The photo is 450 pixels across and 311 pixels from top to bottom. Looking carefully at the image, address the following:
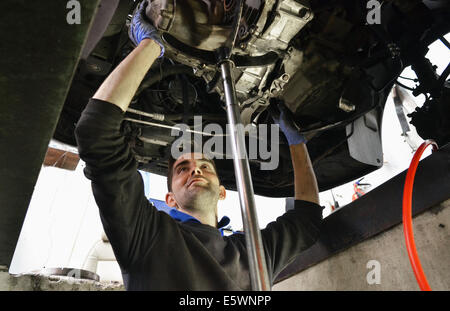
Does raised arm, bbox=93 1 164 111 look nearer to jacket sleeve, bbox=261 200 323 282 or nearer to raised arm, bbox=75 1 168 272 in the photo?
raised arm, bbox=75 1 168 272

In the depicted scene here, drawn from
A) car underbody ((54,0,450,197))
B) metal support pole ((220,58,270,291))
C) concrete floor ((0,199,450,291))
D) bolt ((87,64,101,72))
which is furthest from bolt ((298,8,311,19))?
bolt ((87,64,101,72))

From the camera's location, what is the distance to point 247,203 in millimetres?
616

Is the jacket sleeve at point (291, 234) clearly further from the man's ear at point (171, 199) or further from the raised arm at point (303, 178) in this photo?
the man's ear at point (171, 199)

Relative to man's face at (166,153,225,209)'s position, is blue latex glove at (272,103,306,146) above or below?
above

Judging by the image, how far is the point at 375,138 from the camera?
129 cm

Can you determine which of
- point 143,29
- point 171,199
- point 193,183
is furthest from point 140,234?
point 143,29

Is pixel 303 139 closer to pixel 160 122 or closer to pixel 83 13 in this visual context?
pixel 160 122

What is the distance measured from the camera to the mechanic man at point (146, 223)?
2.47ft

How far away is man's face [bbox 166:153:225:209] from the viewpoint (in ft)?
3.82

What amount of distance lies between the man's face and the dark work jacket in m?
0.13

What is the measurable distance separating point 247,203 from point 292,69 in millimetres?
619

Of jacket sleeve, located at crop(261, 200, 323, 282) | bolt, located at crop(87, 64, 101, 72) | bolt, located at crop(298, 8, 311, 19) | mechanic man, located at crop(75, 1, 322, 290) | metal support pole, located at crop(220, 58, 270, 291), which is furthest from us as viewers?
bolt, located at crop(87, 64, 101, 72)

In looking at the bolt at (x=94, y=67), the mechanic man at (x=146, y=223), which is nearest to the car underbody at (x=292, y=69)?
the bolt at (x=94, y=67)
